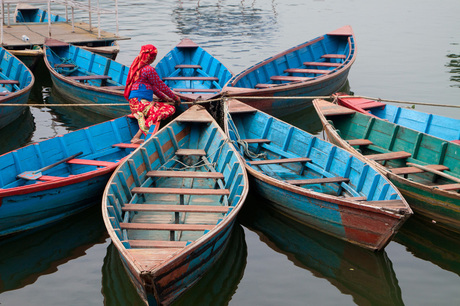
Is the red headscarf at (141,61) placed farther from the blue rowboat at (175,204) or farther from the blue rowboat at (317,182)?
the blue rowboat at (317,182)

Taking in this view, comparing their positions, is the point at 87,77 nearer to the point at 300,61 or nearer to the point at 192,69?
the point at 192,69

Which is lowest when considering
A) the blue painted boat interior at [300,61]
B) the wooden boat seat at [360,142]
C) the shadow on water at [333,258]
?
the shadow on water at [333,258]

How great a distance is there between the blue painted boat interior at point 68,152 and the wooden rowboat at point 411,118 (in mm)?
4406

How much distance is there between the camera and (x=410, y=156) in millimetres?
8398

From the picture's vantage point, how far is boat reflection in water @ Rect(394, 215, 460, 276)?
6758mm

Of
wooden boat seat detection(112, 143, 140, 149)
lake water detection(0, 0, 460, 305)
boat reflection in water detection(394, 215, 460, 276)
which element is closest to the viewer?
lake water detection(0, 0, 460, 305)

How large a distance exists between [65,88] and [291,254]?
7772 mm

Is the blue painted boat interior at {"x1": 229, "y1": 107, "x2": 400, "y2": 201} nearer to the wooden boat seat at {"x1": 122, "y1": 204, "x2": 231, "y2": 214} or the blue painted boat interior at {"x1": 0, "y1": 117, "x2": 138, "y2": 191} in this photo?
the wooden boat seat at {"x1": 122, "y1": 204, "x2": 231, "y2": 214}

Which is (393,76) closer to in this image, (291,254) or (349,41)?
(349,41)

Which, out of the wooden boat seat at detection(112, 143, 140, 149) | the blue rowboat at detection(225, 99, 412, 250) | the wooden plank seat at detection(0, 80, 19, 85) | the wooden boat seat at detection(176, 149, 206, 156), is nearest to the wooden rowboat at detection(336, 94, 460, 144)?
the blue rowboat at detection(225, 99, 412, 250)

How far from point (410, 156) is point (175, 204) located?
13.4 ft

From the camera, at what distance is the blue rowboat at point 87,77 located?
36.4 ft

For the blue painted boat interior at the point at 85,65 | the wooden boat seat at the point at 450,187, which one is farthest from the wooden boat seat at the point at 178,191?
the blue painted boat interior at the point at 85,65

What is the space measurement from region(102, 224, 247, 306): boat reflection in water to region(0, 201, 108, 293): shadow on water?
0.54 meters
